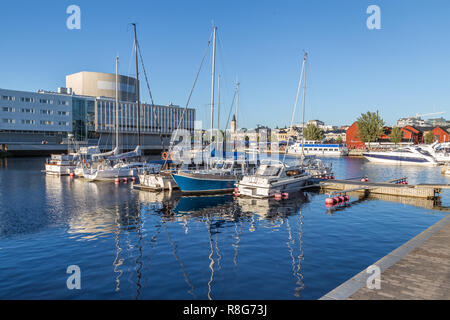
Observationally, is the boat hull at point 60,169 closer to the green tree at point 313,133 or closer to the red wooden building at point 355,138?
the green tree at point 313,133

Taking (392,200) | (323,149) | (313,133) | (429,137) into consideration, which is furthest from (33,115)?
(429,137)

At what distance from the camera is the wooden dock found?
32.6m

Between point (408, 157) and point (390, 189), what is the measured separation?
192 feet

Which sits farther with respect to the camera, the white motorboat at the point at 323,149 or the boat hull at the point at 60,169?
the white motorboat at the point at 323,149

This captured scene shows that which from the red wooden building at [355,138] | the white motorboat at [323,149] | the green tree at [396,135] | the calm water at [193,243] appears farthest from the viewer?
the red wooden building at [355,138]

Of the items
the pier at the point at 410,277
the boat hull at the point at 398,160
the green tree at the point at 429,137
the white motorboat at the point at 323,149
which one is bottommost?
the pier at the point at 410,277

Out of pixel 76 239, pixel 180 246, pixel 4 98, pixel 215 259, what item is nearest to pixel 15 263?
pixel 76 239

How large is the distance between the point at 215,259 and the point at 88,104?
121 m

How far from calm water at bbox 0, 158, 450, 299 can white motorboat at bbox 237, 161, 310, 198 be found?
1.28m

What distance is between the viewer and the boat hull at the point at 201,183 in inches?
1351

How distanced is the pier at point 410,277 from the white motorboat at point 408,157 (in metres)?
79.3

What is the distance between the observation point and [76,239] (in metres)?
19.0

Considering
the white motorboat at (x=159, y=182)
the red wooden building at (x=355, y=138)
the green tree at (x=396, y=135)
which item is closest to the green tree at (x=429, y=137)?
the green tree at (x=396, y=135)
